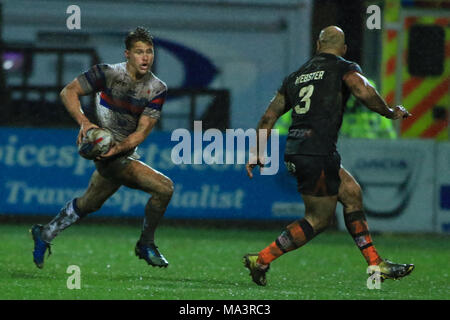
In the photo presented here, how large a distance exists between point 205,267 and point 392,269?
226 cm

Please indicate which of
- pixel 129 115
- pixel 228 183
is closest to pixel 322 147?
pixel 129 115

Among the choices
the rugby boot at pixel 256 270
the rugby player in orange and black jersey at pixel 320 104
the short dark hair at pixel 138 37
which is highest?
the short dark hair at pixel 138 37

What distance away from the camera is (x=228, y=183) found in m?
14.3

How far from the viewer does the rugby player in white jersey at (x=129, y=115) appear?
8812 mm

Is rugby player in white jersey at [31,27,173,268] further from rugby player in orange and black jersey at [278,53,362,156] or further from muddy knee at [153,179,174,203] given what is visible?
rugby player in orange and black jersey at [278,53,362,156]

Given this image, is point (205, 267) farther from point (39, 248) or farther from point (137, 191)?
point (137, 191)

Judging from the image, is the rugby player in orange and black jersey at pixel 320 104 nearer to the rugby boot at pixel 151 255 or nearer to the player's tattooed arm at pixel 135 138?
the player's tattooed arm at pixel 135 138

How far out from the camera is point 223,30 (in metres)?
15.7

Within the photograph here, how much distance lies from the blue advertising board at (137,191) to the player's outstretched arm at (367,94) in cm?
585

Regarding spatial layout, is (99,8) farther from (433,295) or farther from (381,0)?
(433,295)

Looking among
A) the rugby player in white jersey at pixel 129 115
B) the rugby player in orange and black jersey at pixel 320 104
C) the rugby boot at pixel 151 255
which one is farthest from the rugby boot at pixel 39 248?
the rugby player in orange and black jersey at pixel 320 104

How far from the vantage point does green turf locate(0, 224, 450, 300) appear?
7957mm
